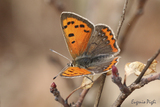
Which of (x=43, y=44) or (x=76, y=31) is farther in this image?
(x=43, y=44)

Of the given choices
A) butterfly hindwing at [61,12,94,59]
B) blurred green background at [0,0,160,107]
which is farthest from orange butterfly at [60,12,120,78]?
blurred green background at [0,0,160,107]

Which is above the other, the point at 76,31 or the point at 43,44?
the point at 76,31

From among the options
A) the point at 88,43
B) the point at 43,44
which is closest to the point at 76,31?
the point at 88,43

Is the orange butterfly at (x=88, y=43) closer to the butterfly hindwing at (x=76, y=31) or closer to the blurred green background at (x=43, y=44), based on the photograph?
the butterfly hindwing at (x=76, y=31)

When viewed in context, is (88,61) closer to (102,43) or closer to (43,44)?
(102,43)

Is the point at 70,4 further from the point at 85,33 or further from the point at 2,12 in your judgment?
the point at 85,33

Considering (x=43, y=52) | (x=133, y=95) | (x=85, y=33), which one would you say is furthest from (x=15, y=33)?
(x=133, y=95)

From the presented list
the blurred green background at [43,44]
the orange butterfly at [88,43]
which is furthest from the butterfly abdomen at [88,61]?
the blurred green background at [43,44]
